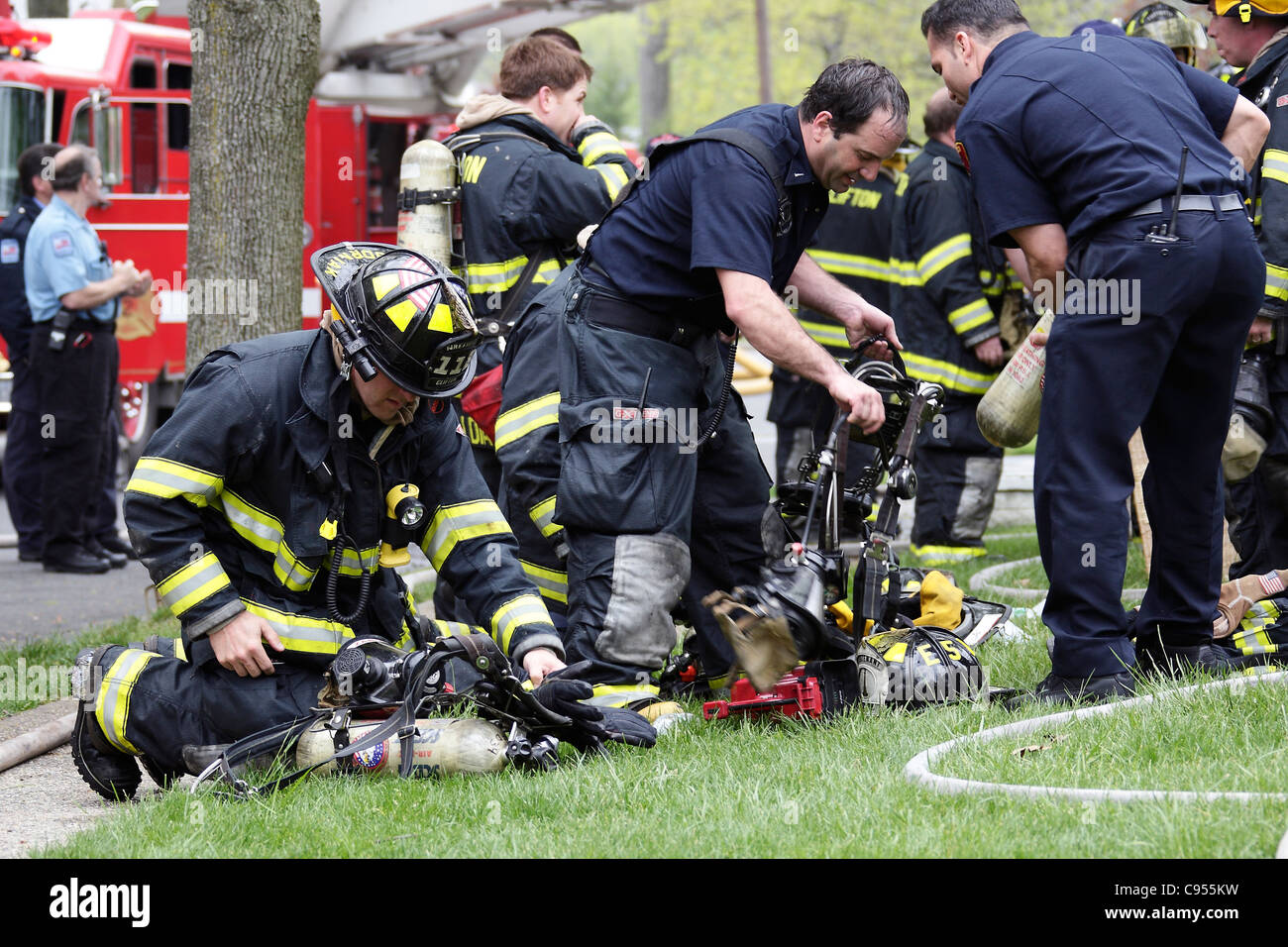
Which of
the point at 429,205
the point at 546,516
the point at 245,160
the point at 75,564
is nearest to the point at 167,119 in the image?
the point at 75,564

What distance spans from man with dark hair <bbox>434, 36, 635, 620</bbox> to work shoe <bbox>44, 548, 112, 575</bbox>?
11.3 ft

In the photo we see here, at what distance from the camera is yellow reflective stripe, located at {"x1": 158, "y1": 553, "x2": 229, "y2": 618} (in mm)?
3865

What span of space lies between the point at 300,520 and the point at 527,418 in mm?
1109

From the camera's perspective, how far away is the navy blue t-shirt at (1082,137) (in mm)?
4012

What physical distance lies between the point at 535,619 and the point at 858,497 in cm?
105

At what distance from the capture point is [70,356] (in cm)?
857

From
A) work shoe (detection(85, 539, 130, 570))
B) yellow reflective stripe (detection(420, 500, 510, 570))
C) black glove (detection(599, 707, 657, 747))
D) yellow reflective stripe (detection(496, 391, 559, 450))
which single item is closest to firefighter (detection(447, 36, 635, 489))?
yellow reflective stripe (detection(496, 391, 559, 450))

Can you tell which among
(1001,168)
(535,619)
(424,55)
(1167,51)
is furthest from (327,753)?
(424,55)

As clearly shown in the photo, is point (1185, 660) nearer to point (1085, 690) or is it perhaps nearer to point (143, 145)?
point (1085, 690)

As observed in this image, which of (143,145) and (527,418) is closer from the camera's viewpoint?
(527,418)

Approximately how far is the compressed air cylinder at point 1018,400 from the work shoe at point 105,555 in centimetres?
574

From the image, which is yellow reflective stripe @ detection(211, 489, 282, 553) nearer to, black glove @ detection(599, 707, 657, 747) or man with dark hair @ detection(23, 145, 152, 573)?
black glove @ detection(599, 707, 657, 747)

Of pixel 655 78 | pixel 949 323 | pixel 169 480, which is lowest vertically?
pixel 169 480
